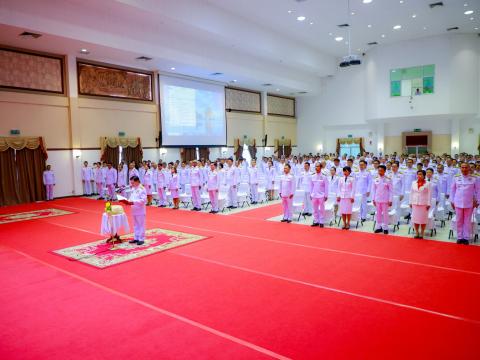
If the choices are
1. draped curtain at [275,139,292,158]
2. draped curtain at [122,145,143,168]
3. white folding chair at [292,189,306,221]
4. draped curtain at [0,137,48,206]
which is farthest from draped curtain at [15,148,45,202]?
draped curtain at [275,139,292,158]

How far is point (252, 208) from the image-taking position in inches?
510

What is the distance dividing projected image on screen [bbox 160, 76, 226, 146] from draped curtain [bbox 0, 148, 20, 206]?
24.2 feet

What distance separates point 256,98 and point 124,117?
1166 cm

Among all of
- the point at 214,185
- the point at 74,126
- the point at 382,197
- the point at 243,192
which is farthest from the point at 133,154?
the point at 382,197

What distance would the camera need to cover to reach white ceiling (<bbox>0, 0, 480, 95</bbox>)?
13.6 metres

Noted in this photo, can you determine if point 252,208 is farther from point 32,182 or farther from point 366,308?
point 32,182

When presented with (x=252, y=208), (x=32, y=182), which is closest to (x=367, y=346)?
(x=252, y=208)

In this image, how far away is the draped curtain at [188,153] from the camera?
69.9 feet

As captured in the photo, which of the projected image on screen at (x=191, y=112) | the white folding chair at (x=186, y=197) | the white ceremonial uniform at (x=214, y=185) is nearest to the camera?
the white ceremonial uniform at (x=214, y=185)

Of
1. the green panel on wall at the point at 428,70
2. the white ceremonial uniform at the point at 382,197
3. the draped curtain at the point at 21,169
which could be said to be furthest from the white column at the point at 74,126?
the green panel on wall at the point at 428,70

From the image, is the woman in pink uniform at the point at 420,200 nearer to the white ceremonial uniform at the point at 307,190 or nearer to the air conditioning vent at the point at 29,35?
the white ceremonial uniform at the point at 307,190

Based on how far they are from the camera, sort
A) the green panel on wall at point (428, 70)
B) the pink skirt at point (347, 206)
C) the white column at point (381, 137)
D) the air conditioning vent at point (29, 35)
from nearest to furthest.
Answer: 1. the pink skirt at point (347, 206)
2. the air conditioning vent at point (29, 35)
3. the green panel on wall at point (428, 70)
4. the white column at point (381, 137)

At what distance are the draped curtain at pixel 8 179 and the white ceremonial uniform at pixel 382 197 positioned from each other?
45.2ft

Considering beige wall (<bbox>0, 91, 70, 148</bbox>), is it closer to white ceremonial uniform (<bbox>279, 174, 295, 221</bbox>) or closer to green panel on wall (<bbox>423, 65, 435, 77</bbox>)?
white ceremonial uniform (<bbox>279, 174, 295, 221</bbox>)
